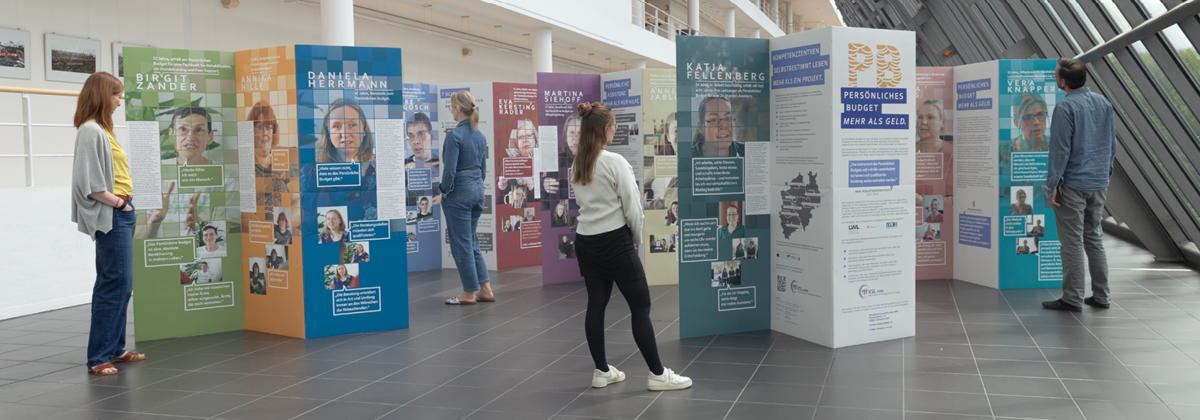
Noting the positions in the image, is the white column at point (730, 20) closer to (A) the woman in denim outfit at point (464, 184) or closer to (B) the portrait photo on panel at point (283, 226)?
(A) the woman in denim outfit at point (464, 184)

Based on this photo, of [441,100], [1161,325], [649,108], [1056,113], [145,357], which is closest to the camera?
[145,357]

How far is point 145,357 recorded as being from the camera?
4781 millimetres

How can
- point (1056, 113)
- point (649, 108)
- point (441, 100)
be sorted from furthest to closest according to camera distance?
point (441, 100) → point (649, 108) → point (1056, 113)

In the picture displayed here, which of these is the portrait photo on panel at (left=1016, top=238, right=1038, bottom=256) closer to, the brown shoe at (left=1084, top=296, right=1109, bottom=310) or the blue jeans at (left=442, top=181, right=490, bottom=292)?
the brown shoe at (left=1084, top=296, right=1109, bottom=310)

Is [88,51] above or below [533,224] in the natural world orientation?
above

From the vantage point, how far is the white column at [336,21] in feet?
34.3

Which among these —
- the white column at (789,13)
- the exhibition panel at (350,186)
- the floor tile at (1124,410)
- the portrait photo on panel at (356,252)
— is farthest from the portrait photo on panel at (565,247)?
the white column at (789,13)

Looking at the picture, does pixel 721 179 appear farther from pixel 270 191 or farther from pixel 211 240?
pixel 211 240

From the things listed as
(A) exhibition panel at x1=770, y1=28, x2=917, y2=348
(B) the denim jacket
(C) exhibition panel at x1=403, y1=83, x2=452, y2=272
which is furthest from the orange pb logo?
(C) exhibition panel at x1=403, y1=83, x2=452, y2=272

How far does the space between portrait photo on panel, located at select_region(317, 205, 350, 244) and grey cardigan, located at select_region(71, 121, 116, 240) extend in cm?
118

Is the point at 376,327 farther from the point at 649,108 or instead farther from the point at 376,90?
the point at 649,108

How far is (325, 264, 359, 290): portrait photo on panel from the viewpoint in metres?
5.24

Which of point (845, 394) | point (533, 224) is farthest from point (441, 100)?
point (845, 394)

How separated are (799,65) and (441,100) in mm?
4756
